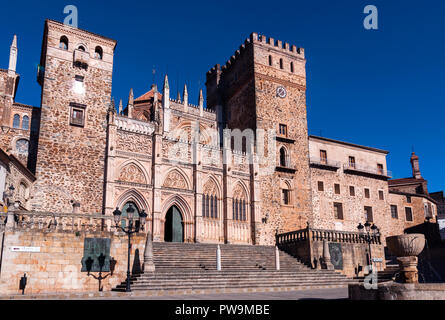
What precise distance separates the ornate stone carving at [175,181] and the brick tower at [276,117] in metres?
6.05

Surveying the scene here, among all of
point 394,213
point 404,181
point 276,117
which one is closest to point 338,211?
point 394,213

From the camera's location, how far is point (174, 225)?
2962 centimetres

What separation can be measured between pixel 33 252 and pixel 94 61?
15.9 meters

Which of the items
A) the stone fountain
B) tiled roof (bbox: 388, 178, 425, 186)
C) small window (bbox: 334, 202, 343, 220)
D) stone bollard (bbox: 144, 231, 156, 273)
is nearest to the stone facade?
small window (bbox: 334, 202, 343, 220)

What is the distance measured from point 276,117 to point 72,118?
1678 centimetres

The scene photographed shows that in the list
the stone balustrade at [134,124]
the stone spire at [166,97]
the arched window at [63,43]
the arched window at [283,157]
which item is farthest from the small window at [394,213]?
the arched window at [63,43]

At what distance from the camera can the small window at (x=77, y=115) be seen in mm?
27641

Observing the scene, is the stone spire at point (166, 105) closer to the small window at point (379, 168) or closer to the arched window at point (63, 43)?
the arched window at point (63, 43)

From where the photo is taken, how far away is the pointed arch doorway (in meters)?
29.5

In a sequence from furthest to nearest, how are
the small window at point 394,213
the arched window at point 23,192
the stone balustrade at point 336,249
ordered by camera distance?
the small window at point 394,213 → the stone balustrade at point 336,249 → the arched window at point 23,192

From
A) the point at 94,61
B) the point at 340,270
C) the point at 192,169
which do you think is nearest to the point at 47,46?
the point at 94,61

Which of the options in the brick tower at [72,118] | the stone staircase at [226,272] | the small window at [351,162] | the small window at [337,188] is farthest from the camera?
the small window at [351,162]

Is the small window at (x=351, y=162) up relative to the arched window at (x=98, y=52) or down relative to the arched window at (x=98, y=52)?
down

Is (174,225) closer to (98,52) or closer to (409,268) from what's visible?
(98,52)
